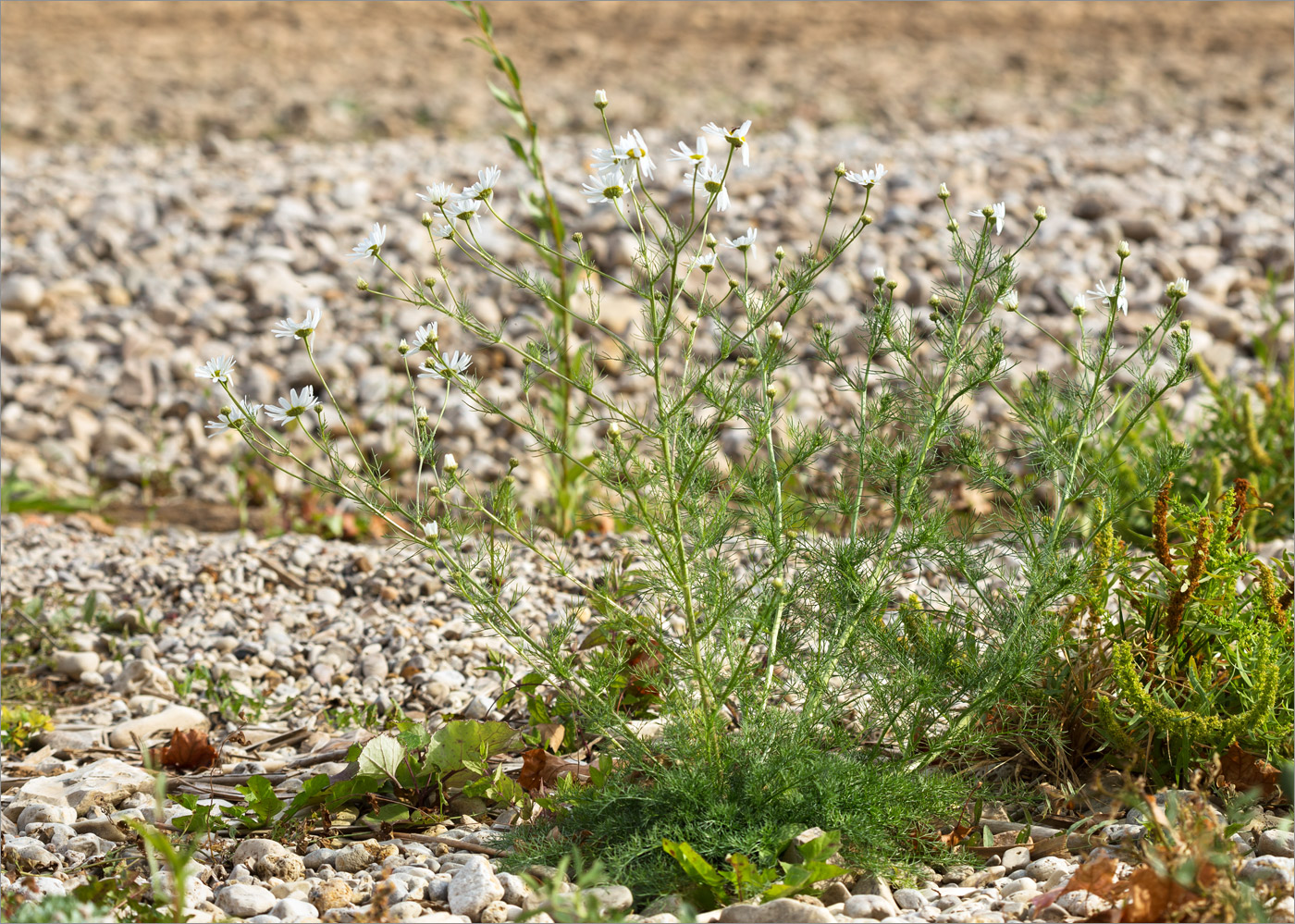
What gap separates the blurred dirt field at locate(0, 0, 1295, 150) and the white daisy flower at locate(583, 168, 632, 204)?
7.60m

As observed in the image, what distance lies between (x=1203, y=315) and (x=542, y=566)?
3505 mm

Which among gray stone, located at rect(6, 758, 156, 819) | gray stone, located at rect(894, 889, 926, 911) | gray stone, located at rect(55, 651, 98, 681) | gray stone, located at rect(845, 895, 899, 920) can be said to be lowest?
gray stone, located at rect(55, 651, 98, 681)

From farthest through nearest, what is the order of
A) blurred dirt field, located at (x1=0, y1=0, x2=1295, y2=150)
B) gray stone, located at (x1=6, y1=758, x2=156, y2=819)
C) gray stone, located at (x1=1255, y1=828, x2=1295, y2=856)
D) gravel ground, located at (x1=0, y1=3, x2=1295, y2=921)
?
blurred dirt field, located at (x1=0, y1=0, x2=1295, y2=150), gravel ground, located at (x1=0, y1=3, x2=1295, y2=921), gray stone, located at (x1=6, y1=758, x2=156, y2=819), gray stone, located at (x1=1255, y1=828, x2=1295, y2=856)

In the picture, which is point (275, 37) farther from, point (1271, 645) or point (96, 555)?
point (1271, 645)

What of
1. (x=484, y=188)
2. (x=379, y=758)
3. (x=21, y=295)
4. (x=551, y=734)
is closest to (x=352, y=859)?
(x=379, y=758)

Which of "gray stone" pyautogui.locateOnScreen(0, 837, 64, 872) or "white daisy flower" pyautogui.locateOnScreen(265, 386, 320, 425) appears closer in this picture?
"white daisy flower" pyautogui.locateOnScreen(265, 386, 320, 425)

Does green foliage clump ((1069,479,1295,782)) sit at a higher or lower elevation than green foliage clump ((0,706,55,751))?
higher

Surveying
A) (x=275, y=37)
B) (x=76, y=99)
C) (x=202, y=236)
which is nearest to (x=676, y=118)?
(x=202, y=236)

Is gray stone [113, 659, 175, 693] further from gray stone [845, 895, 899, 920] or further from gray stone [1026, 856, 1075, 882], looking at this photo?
gray stone [1026, 856, 1075, 882]

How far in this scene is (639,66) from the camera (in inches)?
478

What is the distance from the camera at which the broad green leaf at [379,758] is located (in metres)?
2.30

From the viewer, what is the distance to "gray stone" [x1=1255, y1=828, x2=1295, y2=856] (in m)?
2.00

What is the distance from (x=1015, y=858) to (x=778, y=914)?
579 mm

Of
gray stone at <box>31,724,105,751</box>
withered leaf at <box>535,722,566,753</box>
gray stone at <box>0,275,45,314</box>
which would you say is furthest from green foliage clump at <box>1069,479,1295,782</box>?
gray stone at <box>0,275,45,314</box>
